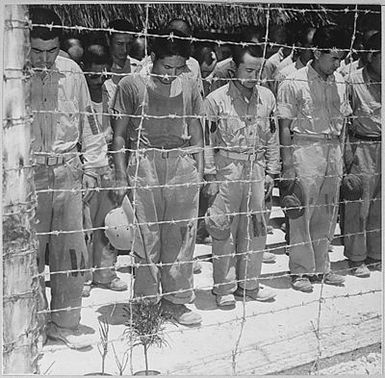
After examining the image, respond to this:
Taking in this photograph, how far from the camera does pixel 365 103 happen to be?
3.87m

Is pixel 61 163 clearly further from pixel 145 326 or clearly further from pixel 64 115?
pixel 145 326

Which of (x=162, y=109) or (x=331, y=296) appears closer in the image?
(x=162, y=109)

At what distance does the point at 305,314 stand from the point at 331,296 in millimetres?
156

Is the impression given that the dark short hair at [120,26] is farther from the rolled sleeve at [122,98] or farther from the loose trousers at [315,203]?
the loose trousers at [315,203]

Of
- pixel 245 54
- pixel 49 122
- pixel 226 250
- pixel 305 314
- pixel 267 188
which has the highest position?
pixel 245 54

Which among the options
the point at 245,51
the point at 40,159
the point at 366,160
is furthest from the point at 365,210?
the point at 40,159

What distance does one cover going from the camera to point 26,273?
2910mm

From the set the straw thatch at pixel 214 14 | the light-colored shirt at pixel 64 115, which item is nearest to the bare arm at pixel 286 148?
the straw thatch at pixel 214 14

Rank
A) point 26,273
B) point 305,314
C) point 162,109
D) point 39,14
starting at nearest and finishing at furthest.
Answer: point 26,273 → point 39,14 → point 162,109 → point 305,314

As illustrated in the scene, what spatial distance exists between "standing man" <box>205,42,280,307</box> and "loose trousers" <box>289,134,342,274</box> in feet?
0.52

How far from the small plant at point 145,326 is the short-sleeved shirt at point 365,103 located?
1263 mm

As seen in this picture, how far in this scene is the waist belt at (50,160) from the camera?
10.9 ft

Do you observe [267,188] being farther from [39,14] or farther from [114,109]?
[39,14]

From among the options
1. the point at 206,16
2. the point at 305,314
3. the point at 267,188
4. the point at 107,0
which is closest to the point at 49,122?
the point at 107,0
